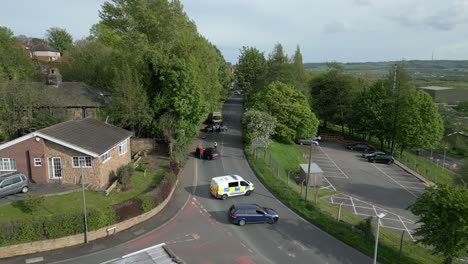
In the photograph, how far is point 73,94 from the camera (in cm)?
4316

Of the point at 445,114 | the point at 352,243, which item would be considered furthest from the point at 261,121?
the point at 445,114

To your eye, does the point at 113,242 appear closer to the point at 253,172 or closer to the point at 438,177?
the point at 253,172

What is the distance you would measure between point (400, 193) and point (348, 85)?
32.2m

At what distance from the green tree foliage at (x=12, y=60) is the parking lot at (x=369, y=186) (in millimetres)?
46135

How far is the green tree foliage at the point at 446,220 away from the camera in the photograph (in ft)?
58.3

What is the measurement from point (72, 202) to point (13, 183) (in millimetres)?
4378

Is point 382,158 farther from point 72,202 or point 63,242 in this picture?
point 63,242

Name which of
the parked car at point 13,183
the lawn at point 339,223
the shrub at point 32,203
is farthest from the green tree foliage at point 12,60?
the lawn at point 339,223

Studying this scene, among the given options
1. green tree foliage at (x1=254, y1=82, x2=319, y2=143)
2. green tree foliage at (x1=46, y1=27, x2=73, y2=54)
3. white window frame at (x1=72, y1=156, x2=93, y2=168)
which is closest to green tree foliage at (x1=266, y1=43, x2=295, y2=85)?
green tree foliage at (x1=254, y1=82, x2=319, y2=143)

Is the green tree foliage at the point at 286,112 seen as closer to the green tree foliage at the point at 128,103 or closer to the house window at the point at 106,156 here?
the green tree foliage at the point at 128,103

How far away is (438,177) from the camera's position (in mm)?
45938

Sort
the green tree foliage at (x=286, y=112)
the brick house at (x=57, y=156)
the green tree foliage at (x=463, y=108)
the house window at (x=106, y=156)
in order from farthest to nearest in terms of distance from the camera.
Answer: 1. the green tree foliage at (x=463, y=108)
2. the green tree foliage at (x=286, y=112)
3. the house window at (x=106, y=156)
4. the brick house at (x=57, y=156)

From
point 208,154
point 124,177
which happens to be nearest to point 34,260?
point 124,177

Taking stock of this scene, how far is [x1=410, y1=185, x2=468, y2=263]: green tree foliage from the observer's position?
17.8 meters
